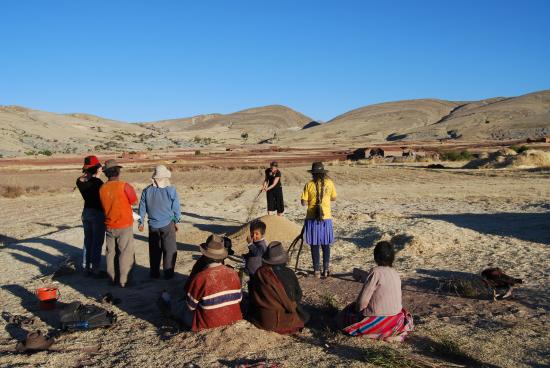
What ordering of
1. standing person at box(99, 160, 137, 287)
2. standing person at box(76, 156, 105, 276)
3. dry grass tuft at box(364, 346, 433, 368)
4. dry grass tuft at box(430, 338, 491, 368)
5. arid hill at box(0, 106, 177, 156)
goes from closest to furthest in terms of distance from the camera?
dry grass tuft at box(364, 346, 433, 368)
dry grass tuft at box(430, 338, 491, 368)
standing person at box(99, 160, 137, 287)
standing person at box(76, 156, 105, 276)
arid hill at box(0, 106, 177, 156)

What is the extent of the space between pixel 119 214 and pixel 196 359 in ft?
9.52

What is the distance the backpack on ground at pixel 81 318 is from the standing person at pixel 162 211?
1699 mm

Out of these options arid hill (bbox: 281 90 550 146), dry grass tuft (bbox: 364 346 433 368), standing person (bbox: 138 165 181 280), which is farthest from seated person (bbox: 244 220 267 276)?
arid hill (bbox: 281 90 550 146)

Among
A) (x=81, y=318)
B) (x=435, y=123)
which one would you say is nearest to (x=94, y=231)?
(x=81, y=318)

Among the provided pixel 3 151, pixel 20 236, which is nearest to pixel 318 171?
pixel 20 236

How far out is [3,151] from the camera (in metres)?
60.2

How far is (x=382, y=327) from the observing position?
15.9 ft

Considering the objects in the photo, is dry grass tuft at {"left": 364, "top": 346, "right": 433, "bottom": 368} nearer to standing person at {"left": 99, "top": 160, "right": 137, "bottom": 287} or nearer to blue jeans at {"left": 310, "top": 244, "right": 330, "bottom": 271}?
blue jeans at {"left": 310, "top": 244, "right": 330, "bottom": 271}

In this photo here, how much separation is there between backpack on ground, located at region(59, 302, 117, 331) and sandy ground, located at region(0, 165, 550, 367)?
9 centimetres

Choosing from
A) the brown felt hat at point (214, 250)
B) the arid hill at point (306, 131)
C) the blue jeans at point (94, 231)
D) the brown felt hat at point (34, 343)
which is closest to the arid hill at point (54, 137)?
the arid hill at point (306, 131)

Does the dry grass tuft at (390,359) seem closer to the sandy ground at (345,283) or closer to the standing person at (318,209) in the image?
the sandy ground at (345,283)

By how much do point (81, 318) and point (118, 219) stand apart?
178cm

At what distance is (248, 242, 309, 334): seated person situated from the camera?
16.5 feet

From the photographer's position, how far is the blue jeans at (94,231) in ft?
24.8
